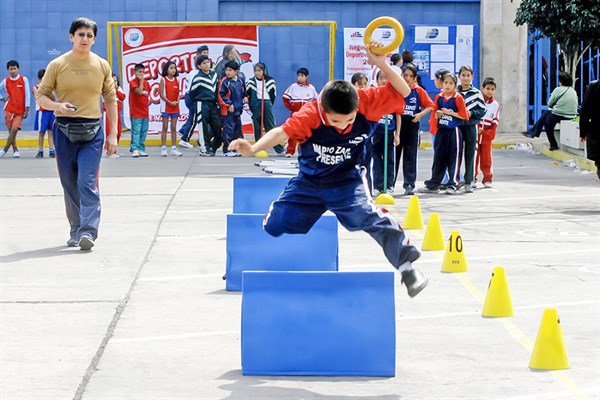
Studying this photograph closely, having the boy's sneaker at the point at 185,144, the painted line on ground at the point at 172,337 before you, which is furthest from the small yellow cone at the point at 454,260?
the boy's sneaker at the point at 185,144

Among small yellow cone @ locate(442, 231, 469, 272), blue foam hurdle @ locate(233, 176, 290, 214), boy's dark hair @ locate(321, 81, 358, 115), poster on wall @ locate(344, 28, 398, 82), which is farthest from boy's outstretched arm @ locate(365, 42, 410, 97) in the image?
poster on wall @ locate(344, 28, 398, 82)

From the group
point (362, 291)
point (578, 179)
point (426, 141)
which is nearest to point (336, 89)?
point (362, 291)

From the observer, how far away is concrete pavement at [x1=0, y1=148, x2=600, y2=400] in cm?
652

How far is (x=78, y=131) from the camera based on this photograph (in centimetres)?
1119

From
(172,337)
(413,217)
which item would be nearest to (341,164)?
(172,337)

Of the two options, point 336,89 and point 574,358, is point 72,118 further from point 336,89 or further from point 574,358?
point 574,358

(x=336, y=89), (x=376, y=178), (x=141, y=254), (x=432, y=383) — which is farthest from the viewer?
(x=376, y=178)

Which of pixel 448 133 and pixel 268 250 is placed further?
pixel 448 133

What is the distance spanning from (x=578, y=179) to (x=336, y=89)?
42.5 feet

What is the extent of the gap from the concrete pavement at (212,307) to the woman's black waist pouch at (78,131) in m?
1.03

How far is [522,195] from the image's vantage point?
16.9 meters

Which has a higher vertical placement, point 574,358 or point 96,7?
point 96,7

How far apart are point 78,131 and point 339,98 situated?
4.68 meters

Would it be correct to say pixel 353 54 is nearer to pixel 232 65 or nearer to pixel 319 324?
pixel 232 65
